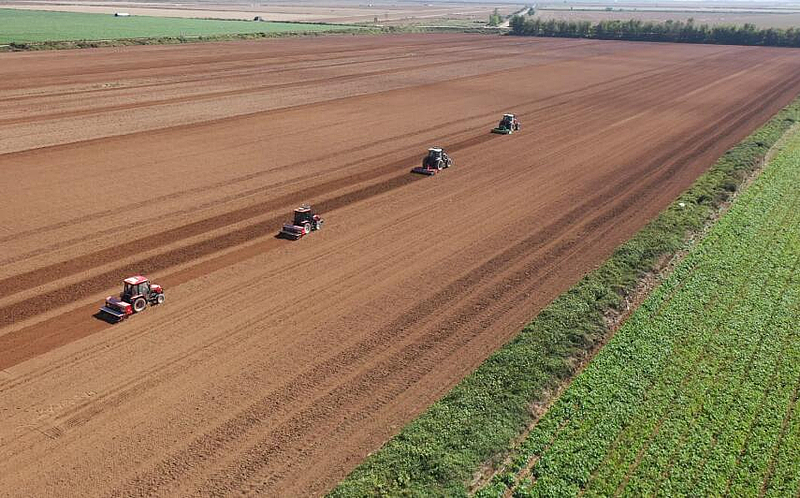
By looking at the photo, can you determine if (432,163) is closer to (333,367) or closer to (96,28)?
(333,367)

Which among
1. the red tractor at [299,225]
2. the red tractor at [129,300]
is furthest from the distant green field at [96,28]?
the red tractor at [129,300]

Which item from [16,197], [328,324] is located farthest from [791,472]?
[16,197]

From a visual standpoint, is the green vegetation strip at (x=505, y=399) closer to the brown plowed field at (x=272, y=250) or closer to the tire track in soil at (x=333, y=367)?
the brown plowed field at (x=272, y=250)

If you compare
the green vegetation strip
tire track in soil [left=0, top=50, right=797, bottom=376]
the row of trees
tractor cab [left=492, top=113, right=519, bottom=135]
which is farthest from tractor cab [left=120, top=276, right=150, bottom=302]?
the row of trees

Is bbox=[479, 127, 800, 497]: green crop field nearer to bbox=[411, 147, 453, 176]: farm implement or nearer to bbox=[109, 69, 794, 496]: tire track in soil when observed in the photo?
bbox=[109, 69, 794, 496]: tire track in soil

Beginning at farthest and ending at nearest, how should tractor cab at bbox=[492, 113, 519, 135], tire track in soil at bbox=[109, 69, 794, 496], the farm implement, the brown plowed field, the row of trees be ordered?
the row of trees < tractor cab at bbox=[492, 113, 519, 135] < the farm implement < the brown plowed field < tire track in soil at bbox=[109, 69, 794, 496]

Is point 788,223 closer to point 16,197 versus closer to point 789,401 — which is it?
point 789,401
